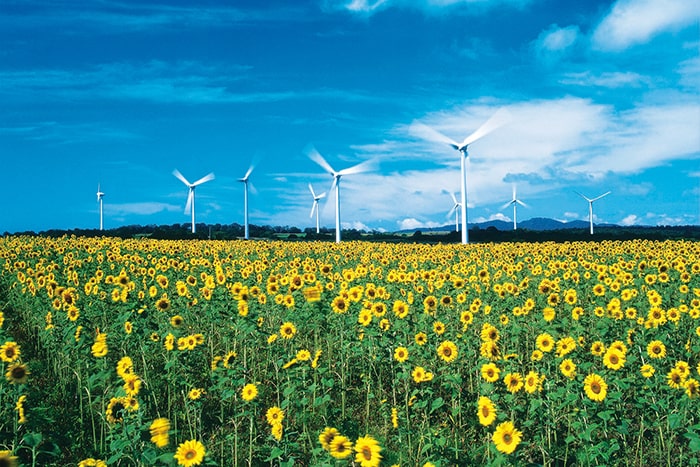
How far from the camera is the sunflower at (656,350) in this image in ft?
24.6

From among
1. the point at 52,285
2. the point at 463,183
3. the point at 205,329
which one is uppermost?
the point at 463,183

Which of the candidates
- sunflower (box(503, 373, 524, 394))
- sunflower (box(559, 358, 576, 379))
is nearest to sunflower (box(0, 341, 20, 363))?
sunflower (box(503, 373, 524, 394))

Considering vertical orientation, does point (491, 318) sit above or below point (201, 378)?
above

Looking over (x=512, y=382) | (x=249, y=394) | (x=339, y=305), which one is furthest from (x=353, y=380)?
(x=512, y=382)

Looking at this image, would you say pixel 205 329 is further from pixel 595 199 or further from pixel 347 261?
pixel 595 199

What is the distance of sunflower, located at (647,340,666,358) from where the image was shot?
750 cm

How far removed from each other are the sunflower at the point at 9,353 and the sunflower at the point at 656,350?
7.71 meters

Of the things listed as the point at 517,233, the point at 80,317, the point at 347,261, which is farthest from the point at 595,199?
the point at 80,317

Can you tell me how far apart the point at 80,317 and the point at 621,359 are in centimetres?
758

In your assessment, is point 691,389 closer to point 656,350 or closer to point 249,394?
point 656,350

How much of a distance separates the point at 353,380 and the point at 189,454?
18.3ft

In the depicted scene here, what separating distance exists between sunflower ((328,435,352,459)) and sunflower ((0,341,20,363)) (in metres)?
4.38

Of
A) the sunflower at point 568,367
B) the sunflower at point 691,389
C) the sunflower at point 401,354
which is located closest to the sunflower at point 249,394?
the sunflower at point 401,354

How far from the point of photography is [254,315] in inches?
361
